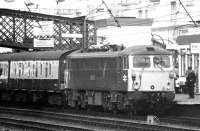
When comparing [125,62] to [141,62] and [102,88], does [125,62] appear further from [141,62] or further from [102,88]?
[102,88]

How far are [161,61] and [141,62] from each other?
1.00 meters

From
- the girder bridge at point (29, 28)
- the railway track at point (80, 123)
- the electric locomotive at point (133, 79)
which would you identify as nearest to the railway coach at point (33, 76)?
the railway track at point (80, 123)

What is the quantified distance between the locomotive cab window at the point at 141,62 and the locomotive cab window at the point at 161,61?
323 mm

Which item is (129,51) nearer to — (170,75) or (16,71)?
(170,75)

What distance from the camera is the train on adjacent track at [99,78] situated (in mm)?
24250

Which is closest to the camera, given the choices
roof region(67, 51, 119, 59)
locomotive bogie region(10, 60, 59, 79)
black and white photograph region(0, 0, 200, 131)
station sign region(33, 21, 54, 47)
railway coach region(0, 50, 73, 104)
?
black and white photograph region(0, 0, 200, 131)

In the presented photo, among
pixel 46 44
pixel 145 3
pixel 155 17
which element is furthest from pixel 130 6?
pixel 46 44

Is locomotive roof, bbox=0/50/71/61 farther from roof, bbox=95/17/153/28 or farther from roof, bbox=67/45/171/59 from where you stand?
roof, bbox=95/17/153/28

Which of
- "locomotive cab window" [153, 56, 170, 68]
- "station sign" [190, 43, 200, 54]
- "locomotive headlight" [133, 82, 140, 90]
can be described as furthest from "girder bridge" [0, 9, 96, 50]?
"locomotive headlight" [133, 82, 140, 90]

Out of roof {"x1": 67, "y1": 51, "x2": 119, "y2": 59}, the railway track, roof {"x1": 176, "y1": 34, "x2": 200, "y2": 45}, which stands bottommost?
the railway track

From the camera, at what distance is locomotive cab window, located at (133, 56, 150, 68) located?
24375 millimetres

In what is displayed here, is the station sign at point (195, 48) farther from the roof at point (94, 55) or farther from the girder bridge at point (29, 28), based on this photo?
the girder bridge at point (29, 28)

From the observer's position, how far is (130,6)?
68000 mm

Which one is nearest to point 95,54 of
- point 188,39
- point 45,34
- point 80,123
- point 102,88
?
point 102,88
